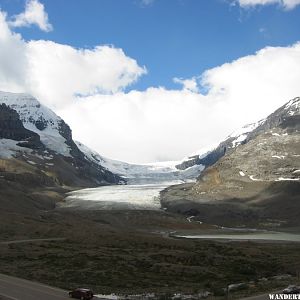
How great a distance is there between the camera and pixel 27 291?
177 ft

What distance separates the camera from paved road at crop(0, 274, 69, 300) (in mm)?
50844

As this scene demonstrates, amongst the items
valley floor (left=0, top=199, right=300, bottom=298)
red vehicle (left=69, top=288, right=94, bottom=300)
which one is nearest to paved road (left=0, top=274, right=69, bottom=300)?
red vehicle (left=69, top=288, right=94, bottom=300)

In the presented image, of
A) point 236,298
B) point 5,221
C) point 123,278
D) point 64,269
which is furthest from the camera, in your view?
point 5,221

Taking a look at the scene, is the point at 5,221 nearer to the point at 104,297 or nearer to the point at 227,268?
the point at 227,268

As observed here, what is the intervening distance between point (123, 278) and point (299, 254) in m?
40.1

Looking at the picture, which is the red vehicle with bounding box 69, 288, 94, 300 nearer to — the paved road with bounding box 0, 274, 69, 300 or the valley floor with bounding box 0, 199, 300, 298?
the paved road with bounding box 0, 274, 69, 300

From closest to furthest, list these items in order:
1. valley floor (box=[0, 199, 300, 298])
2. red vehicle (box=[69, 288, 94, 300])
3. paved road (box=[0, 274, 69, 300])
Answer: red vehicle (box=[69, 288, 94, 300])
paved road (box=[0, 274, 69, 300])
valley floor (box=[0, 199, 300, 298])

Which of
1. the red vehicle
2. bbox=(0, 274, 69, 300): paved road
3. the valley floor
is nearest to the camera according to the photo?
the red vehicle

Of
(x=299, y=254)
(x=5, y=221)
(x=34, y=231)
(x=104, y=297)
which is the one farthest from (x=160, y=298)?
(x=5, y=221)

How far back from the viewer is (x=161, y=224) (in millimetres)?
196375

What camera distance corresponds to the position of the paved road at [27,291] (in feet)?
167

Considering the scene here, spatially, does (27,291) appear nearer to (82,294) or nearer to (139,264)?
(82,294)

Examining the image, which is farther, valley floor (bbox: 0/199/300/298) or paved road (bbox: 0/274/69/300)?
valley floor (bbox: 0/199/300/298)

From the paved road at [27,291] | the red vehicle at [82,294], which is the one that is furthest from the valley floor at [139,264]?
the red vehicle at [82,294]
